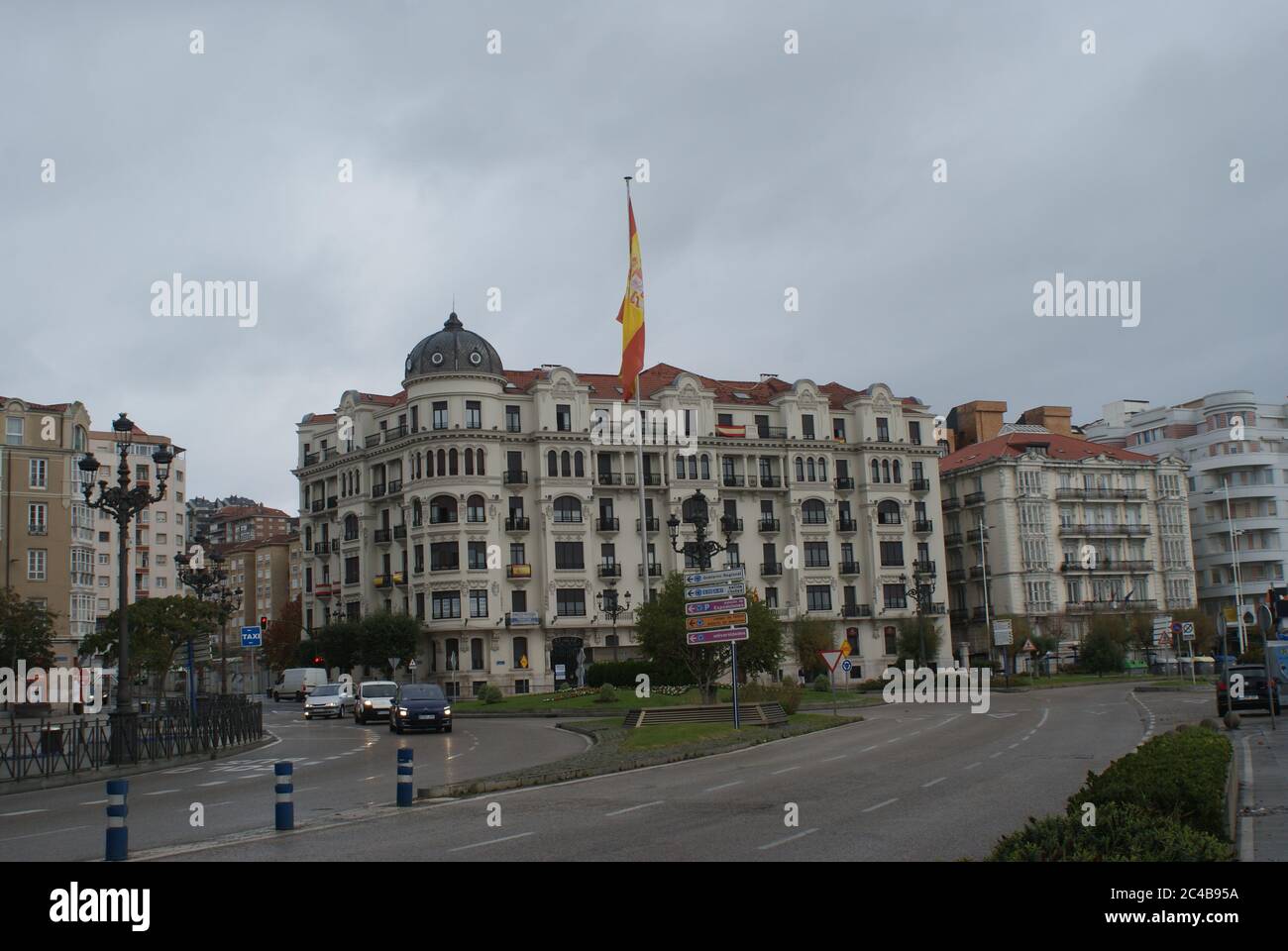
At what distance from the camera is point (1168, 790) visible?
36.5 ft

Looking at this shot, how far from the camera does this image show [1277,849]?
11.0 m

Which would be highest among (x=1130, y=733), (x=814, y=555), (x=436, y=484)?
(x=436, y=484)

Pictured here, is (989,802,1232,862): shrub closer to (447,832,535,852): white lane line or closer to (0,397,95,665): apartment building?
(447,832,535,852): white lane line

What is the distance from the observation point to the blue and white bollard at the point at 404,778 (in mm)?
17859

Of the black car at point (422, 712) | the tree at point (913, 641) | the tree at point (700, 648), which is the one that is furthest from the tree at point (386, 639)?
the tree at point (700, 648)

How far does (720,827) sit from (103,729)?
1960 cm

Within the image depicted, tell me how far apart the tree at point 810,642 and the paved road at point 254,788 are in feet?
121

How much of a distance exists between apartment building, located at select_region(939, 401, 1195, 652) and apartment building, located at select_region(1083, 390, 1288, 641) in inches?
210

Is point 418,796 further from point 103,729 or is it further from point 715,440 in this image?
point 715,440

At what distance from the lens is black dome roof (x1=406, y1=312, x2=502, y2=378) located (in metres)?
76.8

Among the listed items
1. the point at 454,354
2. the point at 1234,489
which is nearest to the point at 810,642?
the point at 454,354

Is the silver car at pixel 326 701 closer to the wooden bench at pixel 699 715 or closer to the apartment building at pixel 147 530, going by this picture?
the wooden bench at pixel 699 715

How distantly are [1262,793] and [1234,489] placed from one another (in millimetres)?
95382
